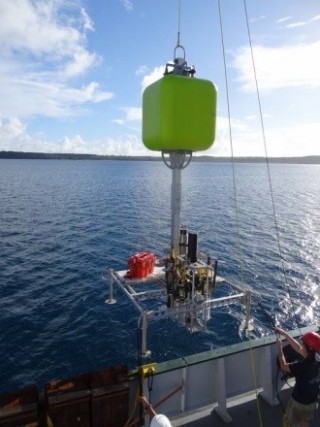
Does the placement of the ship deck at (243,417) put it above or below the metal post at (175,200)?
below

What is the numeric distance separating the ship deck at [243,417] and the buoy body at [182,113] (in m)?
5.73

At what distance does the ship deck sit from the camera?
714 centimetres

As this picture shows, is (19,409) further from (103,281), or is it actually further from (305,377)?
→ (103,281)

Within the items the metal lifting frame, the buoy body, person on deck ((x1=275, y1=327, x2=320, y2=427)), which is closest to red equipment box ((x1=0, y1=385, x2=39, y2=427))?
the metal lifting frame

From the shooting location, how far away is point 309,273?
27578 mm

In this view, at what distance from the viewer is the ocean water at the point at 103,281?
16.1 m

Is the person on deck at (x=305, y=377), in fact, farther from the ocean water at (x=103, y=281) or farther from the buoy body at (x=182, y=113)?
the buoy body at (x=182, y=113)

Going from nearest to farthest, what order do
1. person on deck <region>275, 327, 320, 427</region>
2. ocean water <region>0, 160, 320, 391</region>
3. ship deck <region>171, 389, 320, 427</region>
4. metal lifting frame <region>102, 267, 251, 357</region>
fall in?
person on deck <region>275, 327, 320, 427</region> → ship deck <region>171, 389, 320, 427</region> → metal lifting frame <region>102, 267, 251, 357</region> → ocean water <region>0, 160, 320, 391</region>

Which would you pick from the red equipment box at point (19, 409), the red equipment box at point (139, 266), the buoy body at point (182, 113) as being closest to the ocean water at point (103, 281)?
the red equipment box at point (139, 266)

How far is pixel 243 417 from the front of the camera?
24.0 ft

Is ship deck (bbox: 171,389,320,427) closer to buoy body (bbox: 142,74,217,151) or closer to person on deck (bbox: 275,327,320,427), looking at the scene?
person on deck (bbox: 275,327,320,427)

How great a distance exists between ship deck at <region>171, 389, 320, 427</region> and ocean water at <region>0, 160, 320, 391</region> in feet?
10.4

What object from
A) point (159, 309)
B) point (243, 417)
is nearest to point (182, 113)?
point (159, 309)

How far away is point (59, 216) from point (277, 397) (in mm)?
41587
